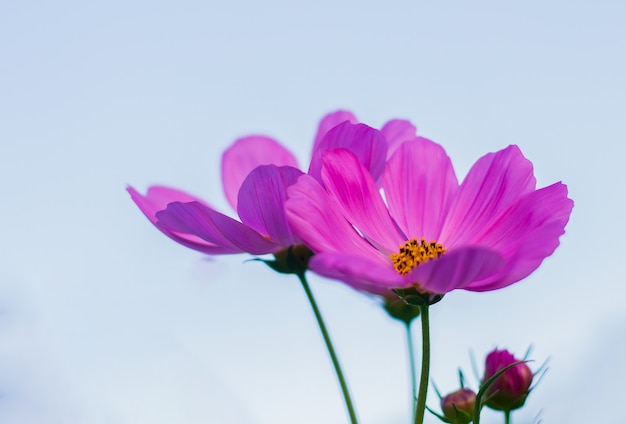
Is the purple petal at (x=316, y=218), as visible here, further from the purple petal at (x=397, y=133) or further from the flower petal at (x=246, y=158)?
the flower petal at (x=246, y=158)

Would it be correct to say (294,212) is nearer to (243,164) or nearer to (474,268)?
(474,268)

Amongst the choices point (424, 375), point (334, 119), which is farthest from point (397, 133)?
point (424, 375)

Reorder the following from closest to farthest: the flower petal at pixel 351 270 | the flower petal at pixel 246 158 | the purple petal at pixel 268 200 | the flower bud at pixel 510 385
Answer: the flower petal at pixel 351 270, the purple petal at pixel 268 200, the flower bud at pixel 510 385, the flower petal at pixel 246 158

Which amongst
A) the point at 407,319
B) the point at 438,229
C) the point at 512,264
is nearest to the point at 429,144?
the point at 438,229

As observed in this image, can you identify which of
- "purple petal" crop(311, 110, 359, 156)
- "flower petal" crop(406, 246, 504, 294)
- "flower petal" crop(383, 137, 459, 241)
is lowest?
"flower petal" crop(406, 246, 504, 294)

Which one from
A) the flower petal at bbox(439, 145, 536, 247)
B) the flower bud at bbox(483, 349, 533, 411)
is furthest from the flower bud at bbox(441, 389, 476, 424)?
the flower petal at bbox(439, 145, 536, 247)

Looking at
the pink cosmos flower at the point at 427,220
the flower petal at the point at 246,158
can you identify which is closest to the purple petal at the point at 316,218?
the pink cosmos flower at the point at 427,220

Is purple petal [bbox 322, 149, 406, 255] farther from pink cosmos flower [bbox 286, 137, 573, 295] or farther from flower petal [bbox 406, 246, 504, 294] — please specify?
flower petal [bbox 406, 246, 504, 294]
